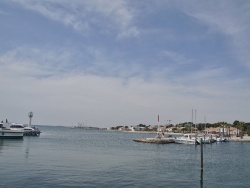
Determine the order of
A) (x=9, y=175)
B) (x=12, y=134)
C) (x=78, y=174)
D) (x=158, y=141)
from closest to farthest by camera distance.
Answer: (x=9, y=175) → (x=78, y=174) → (x=12, y=134) → (x=158, y=141)

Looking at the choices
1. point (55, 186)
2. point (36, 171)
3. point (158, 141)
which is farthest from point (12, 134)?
point (55, 186)

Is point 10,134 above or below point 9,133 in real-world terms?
below

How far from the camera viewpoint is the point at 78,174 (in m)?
39.1

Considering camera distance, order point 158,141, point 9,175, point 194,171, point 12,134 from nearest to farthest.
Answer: point 9,175, point 194,171, point 12,134, point 158,141

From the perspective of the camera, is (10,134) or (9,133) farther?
(10,134)

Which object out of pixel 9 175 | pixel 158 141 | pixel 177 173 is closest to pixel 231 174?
pixel 177 173

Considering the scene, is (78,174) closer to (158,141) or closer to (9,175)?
(9,175)

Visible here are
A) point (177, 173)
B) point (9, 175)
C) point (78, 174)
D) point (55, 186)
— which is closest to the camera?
point (55, 186)

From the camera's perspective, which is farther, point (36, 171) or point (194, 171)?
point (194, 171)

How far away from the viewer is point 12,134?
347 ft

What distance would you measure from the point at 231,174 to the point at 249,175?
2.56m

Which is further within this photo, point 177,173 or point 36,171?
point 177,173

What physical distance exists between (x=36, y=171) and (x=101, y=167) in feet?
32.6

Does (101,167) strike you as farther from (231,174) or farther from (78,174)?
(231,174)
